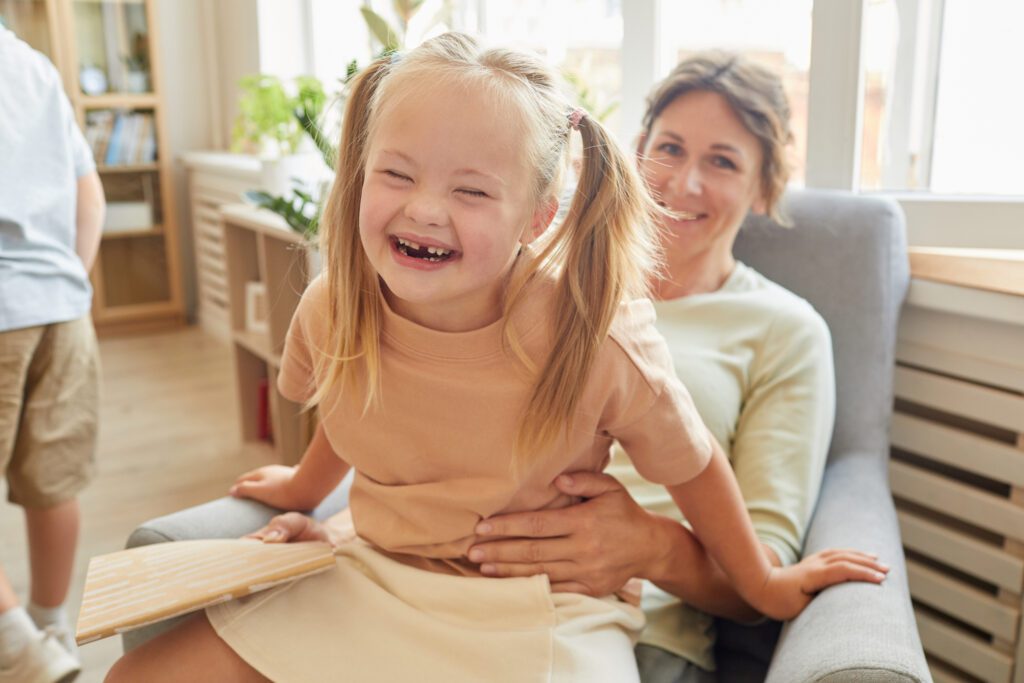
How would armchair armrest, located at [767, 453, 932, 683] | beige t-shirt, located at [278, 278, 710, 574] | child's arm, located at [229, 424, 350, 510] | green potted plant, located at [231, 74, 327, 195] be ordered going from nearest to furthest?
armchair armrest, located at [767, 453, 932, 683], beige t-shirt, located at [278, 278, 710, 574], child's arm, located at [229, 424, 350, 510], green potted plant, located at [231, 74, 327, 195]

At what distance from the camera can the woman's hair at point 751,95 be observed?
58.9 inches

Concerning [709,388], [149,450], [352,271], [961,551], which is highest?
[352,271]

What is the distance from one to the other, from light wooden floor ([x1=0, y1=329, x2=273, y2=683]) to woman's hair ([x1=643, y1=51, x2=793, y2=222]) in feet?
5.45

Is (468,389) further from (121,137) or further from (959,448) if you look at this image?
(121,137)

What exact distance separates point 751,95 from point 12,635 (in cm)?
159

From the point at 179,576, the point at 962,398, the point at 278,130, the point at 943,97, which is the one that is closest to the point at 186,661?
the point at 179,576

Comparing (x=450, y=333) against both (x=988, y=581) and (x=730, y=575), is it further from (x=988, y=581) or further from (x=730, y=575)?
(x=988, y=581)

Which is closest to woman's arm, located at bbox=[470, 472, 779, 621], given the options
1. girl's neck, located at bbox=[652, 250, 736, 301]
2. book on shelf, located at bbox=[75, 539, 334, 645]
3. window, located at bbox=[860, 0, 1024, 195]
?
book on shelf, located at bbox=[75, 539, 334, 645]

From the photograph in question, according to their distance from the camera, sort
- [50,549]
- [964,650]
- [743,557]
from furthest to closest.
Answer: [50,549], [964,650], [743,557]

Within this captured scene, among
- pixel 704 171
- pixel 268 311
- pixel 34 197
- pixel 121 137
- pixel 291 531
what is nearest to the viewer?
pixel 291 531

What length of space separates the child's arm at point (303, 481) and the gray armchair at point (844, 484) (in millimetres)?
24

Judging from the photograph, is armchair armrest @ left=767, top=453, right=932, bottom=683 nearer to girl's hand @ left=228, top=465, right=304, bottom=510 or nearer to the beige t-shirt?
the beige t-shirt

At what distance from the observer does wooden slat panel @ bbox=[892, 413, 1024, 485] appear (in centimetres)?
152

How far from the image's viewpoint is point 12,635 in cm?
169
